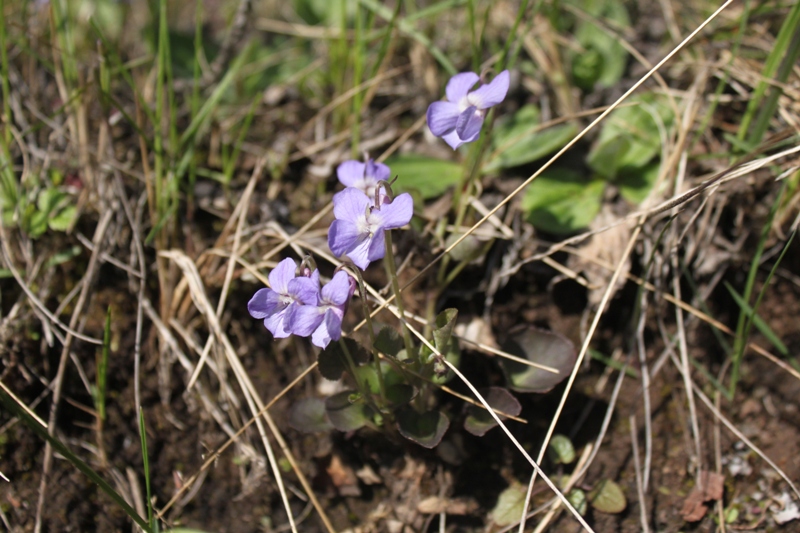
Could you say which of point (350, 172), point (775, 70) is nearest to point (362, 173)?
point (350, 172)

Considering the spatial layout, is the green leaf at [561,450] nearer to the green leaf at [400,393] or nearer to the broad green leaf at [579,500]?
the broad green leaf at [579,500]

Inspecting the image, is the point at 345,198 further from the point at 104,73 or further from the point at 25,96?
the point at 25,96

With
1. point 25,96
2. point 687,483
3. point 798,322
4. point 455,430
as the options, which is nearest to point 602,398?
point 687,483

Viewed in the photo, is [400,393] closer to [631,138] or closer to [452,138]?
[452,138]

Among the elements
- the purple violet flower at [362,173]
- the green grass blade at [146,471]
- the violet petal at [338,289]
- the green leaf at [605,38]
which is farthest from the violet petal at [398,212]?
the green leaf at [605,38]

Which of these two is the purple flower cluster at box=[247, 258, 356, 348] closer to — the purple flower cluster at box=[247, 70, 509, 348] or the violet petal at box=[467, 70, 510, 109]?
the purple flower cluster at box=[247, 70, 509, 348]

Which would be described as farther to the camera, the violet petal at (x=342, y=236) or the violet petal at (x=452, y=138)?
the violet petal at (x=452, y=138)
